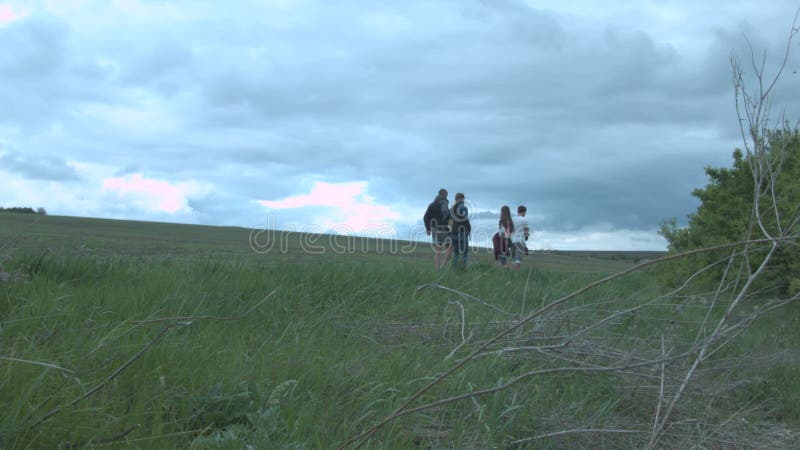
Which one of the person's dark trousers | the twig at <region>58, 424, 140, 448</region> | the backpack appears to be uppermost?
the backpack

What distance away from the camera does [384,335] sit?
5.34 m

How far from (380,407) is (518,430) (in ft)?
2.68

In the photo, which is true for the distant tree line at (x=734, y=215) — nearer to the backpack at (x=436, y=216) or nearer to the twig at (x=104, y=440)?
the backpack at (x=436, y=216)

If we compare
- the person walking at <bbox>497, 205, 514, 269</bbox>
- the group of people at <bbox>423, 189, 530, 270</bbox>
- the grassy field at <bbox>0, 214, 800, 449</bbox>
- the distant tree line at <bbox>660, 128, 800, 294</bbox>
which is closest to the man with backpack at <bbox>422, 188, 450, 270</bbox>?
the group of people at <bbox>423, 189, 530, 270</bbox>

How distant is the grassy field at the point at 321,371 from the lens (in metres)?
2.89

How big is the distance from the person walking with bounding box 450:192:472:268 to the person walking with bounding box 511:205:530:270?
1451 millimetres

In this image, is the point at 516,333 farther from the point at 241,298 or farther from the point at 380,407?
the point at 241,298

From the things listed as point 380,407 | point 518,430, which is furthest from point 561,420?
point 380,407

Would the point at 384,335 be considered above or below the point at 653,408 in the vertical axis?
above

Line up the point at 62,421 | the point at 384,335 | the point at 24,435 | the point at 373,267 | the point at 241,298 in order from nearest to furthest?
the point at 24,435 → the point at 62,421 → the point at 384,335 → the point at 241,298 → the point at 373,267

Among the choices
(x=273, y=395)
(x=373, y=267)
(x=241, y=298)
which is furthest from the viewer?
(x=373, y=267)

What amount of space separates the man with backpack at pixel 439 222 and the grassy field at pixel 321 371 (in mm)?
6562

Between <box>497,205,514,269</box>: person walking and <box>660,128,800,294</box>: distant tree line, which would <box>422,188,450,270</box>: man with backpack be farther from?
<box>660,128,800,294</box>: distant tree line

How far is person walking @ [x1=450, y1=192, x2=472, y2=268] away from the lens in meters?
13.4
